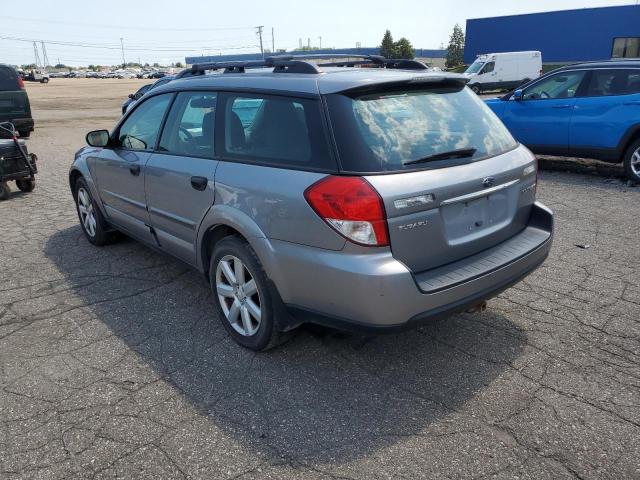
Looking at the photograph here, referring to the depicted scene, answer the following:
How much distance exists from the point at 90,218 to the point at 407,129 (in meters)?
3.90

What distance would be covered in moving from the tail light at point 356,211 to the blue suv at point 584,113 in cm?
672

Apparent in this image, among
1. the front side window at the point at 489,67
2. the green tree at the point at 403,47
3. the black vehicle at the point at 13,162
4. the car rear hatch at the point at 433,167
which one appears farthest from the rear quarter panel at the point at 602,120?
the green tree at the point at 403,47

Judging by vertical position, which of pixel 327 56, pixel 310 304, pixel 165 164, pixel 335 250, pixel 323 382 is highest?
pixel 327 56

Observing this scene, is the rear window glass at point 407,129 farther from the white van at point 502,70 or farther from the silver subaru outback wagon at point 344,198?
the white van at point 502,70

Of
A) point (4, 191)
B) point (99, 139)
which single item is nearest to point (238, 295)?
point (99, 139)

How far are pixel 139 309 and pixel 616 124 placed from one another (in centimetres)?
728

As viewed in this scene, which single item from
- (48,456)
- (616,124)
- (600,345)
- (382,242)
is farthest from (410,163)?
(616,124)

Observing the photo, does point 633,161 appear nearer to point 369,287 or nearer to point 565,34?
point 369,287

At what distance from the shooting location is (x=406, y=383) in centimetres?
297

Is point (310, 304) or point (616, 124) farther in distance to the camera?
point (616, 124)

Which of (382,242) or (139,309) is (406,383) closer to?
(382,242)

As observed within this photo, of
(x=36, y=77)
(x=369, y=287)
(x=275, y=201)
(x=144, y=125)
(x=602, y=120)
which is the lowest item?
(x=369, y=287)

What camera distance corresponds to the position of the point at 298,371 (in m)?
3.12

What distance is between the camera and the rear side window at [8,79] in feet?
46.7
